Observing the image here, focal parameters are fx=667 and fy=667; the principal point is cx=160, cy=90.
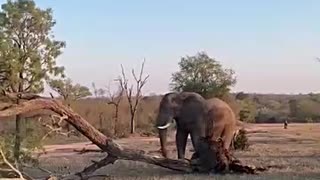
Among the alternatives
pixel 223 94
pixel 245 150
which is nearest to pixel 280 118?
pixel 223 94

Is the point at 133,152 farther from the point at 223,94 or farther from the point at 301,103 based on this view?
the point at 301,103

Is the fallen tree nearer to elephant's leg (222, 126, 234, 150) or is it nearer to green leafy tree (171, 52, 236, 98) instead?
elephant's leg (222, 126, 234, 150)

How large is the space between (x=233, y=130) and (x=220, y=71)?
74.2 feet

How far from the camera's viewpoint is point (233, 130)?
19312 mm

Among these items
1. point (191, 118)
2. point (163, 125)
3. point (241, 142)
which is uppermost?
point (191, 118)

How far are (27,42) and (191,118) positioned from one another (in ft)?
32.6

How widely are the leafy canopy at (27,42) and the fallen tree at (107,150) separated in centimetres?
1065

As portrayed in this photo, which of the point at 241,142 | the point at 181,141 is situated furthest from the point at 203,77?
the point at 181,141

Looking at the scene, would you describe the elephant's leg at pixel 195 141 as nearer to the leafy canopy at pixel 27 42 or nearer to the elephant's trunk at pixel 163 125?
the elephant's trunk at pixel 163 125

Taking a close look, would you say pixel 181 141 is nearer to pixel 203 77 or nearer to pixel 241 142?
pixel 241 142

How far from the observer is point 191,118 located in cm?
1866

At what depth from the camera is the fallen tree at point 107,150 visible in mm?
13734

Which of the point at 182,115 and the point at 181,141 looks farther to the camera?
the point at 181,141

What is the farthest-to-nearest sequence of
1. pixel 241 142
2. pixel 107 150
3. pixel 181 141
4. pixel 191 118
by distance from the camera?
pixel 241 142 < pixel 181 141 < pixel 191 118 < pixel 107 150
